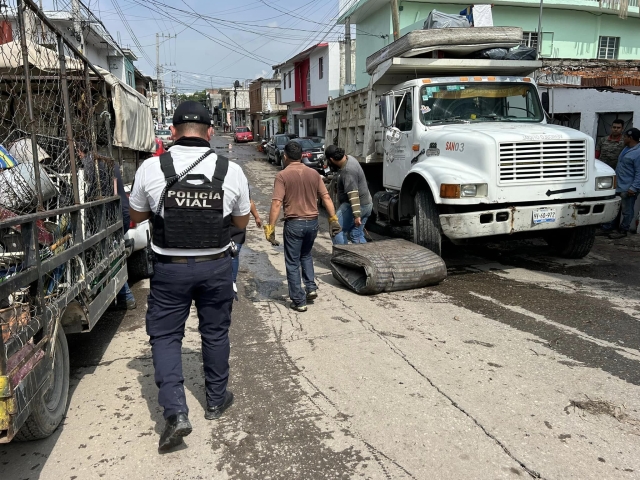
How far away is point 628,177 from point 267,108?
51002 millimetres

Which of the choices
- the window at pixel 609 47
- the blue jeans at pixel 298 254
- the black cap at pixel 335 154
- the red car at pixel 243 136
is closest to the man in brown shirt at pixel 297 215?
the blue jeans at pixel 298 254

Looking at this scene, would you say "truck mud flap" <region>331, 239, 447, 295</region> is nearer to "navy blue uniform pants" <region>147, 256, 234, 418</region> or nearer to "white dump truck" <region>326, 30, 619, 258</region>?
"white dump truck" <region>326, 30, 619, 258</region>

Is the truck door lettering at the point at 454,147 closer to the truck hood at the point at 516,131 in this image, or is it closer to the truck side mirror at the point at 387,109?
the truck hood at the point at 516,131

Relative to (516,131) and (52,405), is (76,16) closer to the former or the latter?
(516,131)

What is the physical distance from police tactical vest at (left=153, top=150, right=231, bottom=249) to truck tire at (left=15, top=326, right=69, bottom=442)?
3.29ft

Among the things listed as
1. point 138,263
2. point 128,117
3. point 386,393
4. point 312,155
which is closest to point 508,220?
point 386,393

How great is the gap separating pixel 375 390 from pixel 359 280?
2.63 metres

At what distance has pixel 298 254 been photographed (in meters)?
5.70

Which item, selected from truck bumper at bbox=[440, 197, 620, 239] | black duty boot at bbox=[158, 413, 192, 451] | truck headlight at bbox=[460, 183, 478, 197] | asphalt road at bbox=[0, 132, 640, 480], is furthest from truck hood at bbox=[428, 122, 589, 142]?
black duty boot at bbox=[158, 413, 192, 451]

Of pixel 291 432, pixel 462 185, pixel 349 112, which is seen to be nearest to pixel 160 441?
pixel 291 432

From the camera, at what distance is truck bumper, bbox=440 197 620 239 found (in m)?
6.21

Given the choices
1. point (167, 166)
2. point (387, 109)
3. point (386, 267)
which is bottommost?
point (386, 267)

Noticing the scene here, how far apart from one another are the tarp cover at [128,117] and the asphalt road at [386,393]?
2.64 m

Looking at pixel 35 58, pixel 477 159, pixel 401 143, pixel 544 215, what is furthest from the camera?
pixel 401 143
